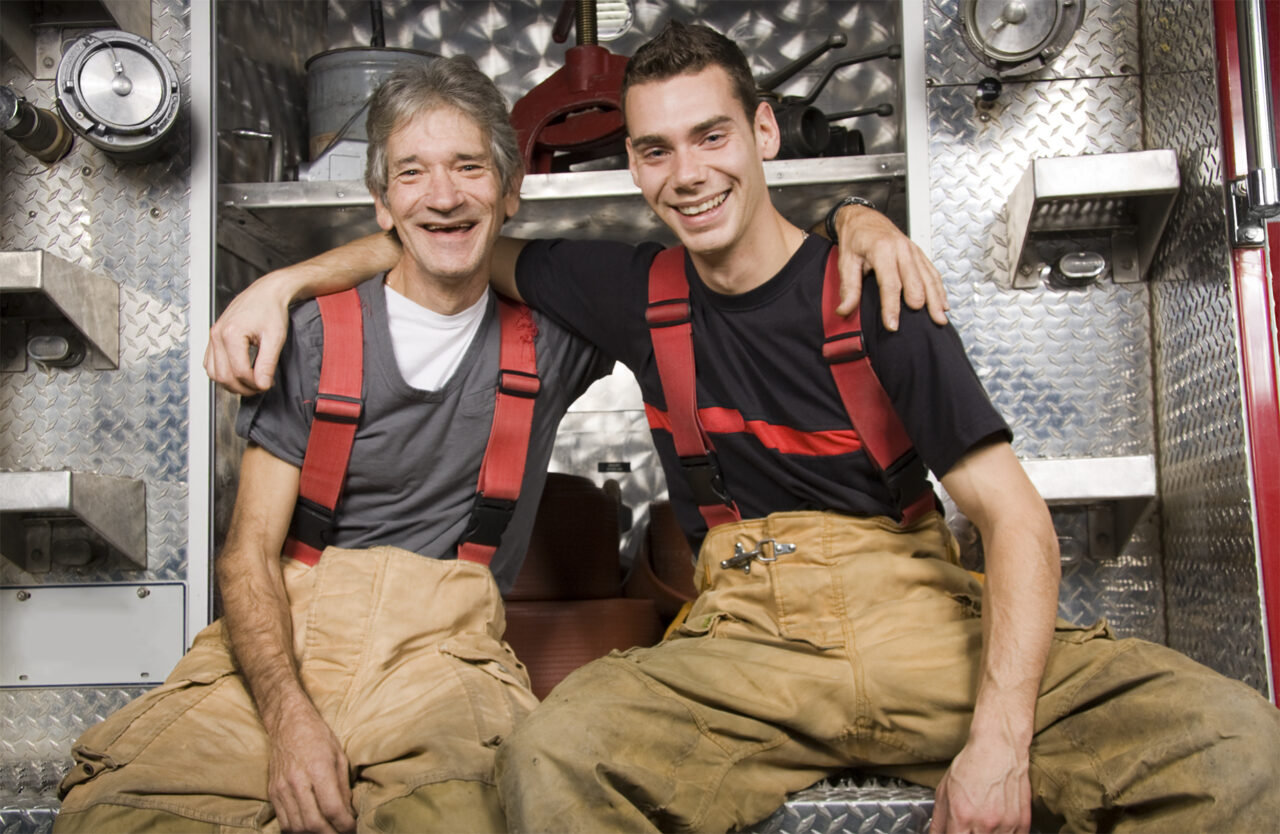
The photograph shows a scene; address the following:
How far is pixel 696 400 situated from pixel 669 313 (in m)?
0.21

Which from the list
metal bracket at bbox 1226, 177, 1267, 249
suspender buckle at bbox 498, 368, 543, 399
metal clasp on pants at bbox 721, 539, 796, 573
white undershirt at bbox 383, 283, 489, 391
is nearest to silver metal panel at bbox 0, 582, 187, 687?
white undershirt at bbox 383, 283, 489, 391

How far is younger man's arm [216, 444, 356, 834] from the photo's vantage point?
7.22ft

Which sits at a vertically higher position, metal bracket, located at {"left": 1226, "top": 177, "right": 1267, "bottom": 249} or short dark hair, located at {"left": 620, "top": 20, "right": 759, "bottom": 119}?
short dark hair, located at {"left": 620, "top": 20, "right": 759, "bottom": 119}

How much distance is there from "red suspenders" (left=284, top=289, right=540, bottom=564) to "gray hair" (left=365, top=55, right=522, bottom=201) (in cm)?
38

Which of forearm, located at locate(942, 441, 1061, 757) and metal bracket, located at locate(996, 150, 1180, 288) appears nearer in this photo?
forearm, located at locate(942, 441, 1061, 757)

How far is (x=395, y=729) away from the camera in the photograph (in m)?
2.38

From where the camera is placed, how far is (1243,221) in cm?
279

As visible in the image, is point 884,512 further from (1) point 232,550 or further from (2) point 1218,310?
(1) point 232,550

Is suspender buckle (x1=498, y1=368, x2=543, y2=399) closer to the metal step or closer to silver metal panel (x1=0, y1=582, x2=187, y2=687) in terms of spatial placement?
the metal step

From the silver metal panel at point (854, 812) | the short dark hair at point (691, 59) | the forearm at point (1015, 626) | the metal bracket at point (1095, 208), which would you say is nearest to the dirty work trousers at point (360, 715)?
the silver metal panel at point (854, 812)

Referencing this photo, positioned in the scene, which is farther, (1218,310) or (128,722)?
(1218,310)

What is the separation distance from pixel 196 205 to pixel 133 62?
441 mm

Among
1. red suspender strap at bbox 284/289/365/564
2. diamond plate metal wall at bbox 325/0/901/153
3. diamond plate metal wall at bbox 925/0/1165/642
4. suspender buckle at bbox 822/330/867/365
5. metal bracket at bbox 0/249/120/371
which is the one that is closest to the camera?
suspender buckle at bbox 822/330/867/365

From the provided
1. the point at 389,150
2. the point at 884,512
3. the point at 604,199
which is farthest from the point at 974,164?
the point at 389,150
